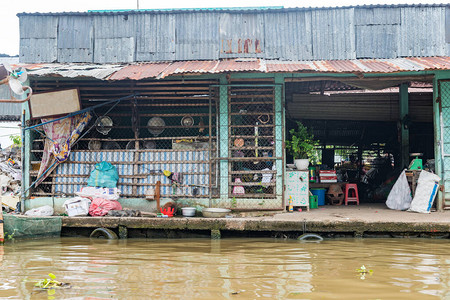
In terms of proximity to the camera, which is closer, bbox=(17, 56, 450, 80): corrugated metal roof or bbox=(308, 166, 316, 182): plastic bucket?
bbox=(17, 56, 450, 80): corrugated metal roof

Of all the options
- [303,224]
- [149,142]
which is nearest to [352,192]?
[303,224]

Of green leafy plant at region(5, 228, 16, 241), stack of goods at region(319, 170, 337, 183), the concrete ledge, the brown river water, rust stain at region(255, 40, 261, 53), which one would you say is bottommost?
the brown river water

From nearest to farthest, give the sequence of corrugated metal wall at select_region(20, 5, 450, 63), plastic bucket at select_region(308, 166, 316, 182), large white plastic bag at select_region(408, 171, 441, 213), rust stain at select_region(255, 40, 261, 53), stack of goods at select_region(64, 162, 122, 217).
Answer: stack of goods at select_region(64, 162, 122, 217) < large white plastic bag at select_region(408, 171, 441, 213) < corrugated metal wall at select_region(20, 5, 450, 63) < rust stain at select_region(255, 40, 261, 53) < plastic bucket at select_region(308, 166, 316, 182)

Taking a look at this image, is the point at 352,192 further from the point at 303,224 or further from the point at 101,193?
the point at 101,193

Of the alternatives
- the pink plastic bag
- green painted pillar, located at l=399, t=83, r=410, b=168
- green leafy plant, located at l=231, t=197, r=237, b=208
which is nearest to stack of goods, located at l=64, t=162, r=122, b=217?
the pink plastic bag

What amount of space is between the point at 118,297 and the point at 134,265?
1.53 metres

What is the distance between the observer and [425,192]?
9.23 metres

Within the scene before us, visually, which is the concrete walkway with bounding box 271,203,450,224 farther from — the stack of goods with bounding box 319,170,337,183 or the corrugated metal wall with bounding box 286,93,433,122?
the corrugated metal wall with bounding box 286,93,433,122

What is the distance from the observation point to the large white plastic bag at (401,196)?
9.80 metres

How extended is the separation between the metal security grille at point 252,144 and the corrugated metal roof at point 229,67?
0.71 metres

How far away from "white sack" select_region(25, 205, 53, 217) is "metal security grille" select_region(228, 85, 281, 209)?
12.9 ft

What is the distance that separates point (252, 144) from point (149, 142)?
7.86ft

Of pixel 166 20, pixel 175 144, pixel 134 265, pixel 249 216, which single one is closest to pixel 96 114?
pixel 175 144

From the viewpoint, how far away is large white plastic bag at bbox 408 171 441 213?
9133 mm
